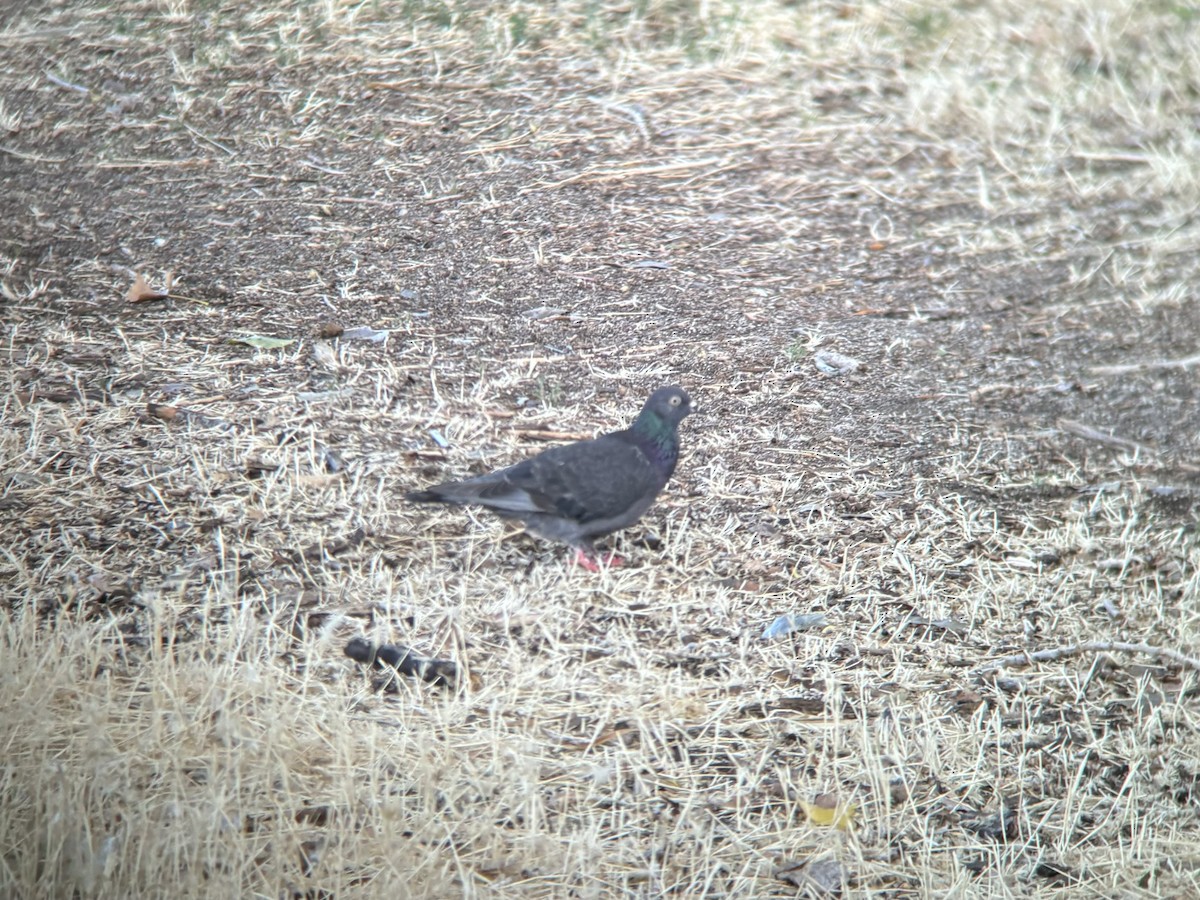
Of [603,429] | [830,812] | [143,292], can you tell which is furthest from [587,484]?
[143,292]

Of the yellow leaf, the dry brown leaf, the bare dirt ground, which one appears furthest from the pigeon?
the dry brown leaf

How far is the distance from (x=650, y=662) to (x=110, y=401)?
2216 millimetres

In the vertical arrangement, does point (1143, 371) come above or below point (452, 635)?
below

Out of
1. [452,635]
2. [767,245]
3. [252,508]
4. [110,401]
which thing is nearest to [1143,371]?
[767,245]

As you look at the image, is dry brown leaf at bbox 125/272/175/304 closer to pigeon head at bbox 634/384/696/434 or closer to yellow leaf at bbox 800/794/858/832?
pigeon head at bbox 634/384/696/434

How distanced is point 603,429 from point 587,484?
710 mm

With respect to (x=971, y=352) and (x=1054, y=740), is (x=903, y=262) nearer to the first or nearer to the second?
(x=971, y=352)

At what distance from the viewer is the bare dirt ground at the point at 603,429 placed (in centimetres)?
306

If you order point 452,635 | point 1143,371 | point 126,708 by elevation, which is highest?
point 126,708

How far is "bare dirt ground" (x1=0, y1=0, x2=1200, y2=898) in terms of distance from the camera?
3.06 m

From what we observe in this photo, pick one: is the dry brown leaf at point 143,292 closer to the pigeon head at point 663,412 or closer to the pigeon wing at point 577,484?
the pigeon wing at point 577,484

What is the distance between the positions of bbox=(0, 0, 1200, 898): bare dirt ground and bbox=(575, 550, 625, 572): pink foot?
0.06 m

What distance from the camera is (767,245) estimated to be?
222 inches

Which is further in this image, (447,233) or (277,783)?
(447,233)
